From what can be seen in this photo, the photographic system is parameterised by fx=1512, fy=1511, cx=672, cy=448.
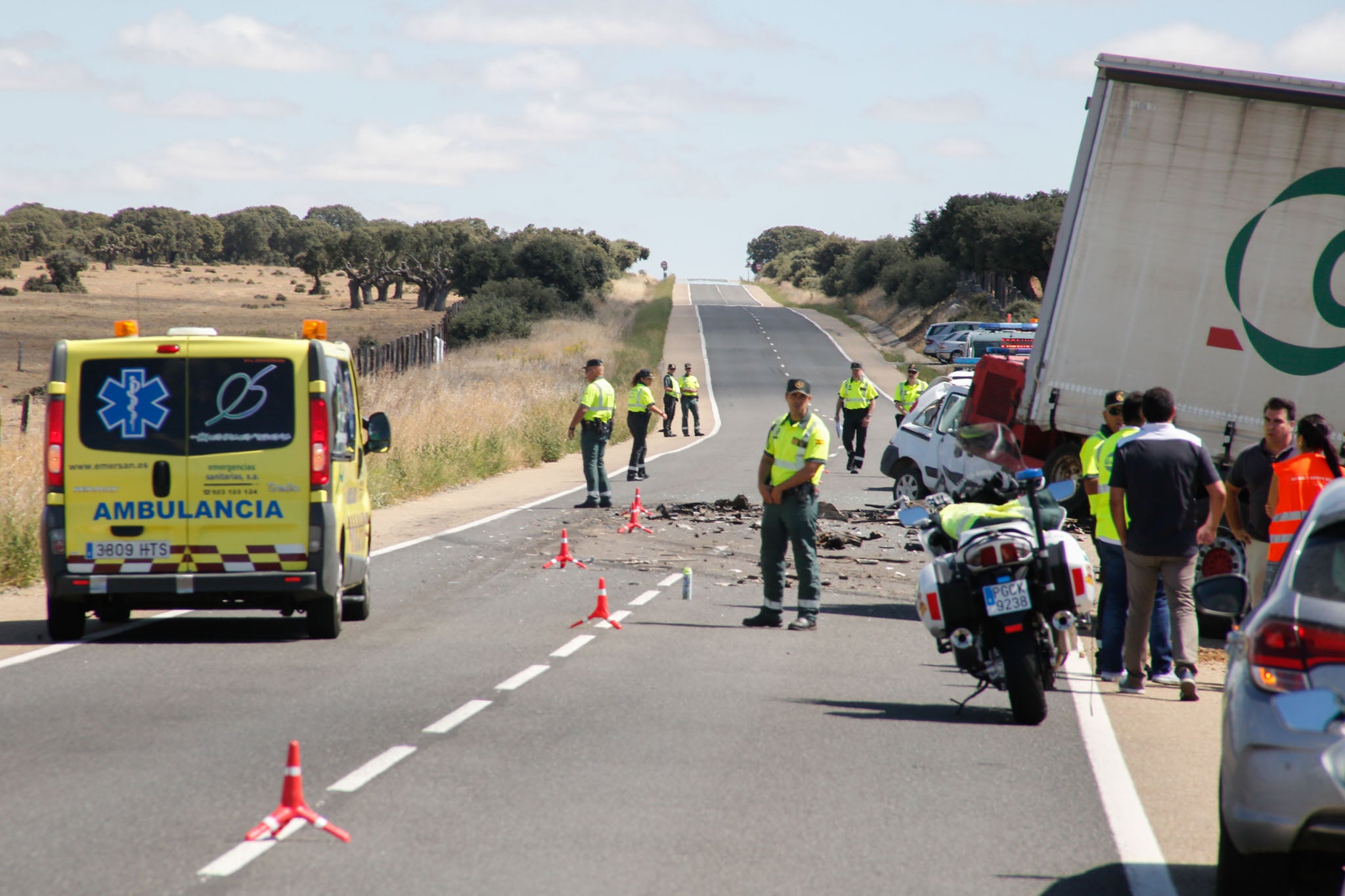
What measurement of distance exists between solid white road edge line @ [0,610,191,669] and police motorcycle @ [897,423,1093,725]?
18.7 feet

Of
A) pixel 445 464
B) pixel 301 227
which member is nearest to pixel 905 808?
pixel 445 464

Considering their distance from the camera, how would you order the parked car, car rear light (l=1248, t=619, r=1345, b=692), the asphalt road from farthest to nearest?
the parked car → the asphalt road → car rear light (l=1248, t=619, r=1345, b=692)

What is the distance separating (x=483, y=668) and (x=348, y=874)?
4298mm

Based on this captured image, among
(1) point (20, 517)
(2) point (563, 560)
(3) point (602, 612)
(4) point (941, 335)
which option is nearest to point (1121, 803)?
(3) point (602, 612)

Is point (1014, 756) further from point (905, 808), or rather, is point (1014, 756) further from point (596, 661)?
point (596, 661)

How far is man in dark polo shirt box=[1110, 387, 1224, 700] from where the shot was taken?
29.7 feet

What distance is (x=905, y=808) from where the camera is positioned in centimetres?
632

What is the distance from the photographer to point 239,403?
1030 cm

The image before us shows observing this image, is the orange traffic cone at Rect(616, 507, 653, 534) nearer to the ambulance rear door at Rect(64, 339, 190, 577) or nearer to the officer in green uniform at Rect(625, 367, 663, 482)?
the officer in green uniform at Rect(625, 367, 663, 482)

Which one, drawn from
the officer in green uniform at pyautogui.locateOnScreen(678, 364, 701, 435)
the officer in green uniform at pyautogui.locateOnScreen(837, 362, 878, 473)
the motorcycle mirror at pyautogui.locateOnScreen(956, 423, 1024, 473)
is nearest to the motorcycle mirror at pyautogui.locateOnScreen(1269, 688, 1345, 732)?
the motorcycle mirror at pyautogui.locateOnScreen(956, 423, 1024, 473)

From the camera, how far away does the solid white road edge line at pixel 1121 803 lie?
550cm

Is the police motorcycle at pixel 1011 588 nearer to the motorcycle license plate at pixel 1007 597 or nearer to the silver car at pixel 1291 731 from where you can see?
the motorcycle license plate at pixel 1007 597

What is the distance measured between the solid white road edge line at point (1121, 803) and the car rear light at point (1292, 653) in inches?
47.2

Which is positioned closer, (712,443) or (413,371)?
(712,443)
